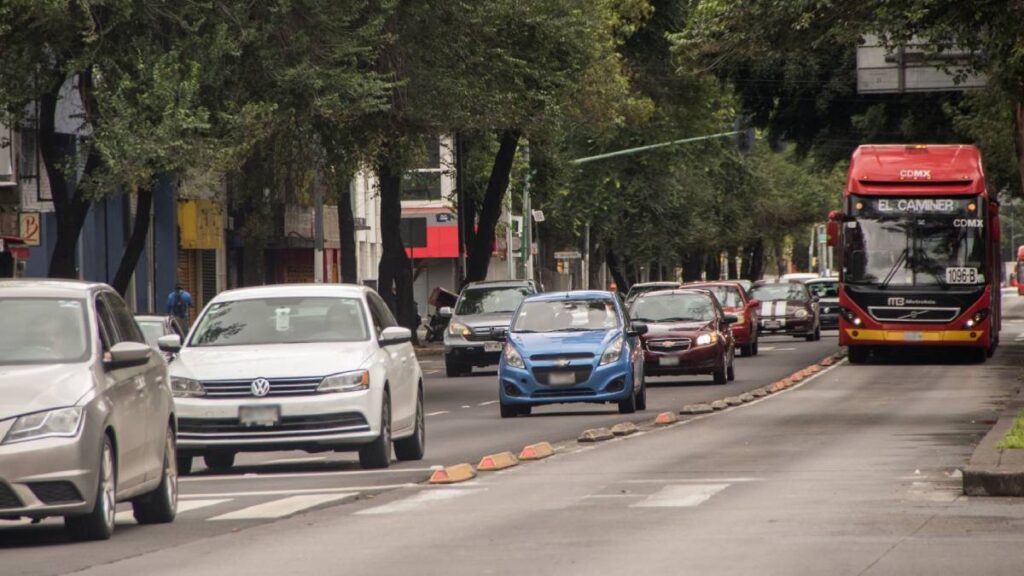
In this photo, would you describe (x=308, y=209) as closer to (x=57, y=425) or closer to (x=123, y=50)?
(x=123, y=50)

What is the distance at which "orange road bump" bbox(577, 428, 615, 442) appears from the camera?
2147 cm

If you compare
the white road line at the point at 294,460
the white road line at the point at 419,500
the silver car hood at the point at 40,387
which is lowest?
the white road line at the point at 294,460

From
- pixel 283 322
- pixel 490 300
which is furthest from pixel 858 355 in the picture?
pixel 283 322

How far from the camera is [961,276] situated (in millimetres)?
39156

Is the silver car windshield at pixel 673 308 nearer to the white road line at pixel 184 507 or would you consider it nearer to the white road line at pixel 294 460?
the white road line at pixel 294 460

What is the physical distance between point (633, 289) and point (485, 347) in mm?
15460

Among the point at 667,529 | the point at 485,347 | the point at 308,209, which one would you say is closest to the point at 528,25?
the point at 485,347

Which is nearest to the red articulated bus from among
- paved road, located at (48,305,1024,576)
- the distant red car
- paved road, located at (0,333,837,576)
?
the distant red car

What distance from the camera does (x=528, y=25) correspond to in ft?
114

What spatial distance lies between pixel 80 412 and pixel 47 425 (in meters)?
0.20

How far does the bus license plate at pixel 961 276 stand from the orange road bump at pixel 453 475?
76.0 ft

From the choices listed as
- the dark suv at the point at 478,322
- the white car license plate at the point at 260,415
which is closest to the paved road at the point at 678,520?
the white car license plate at the point at 260,415

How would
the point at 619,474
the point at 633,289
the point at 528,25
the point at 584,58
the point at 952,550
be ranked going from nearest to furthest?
the point at 952,550 → the point at 619,474 → the point at 528,25 → the point at 584,58 → the point at 633,289

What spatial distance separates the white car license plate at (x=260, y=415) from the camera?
17656mm
